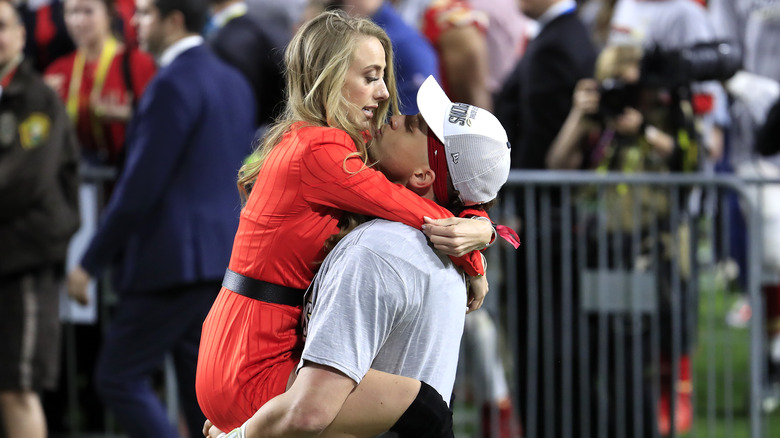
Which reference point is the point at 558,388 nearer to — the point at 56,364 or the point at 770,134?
the point at 770,134

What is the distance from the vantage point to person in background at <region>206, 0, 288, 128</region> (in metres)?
5.82

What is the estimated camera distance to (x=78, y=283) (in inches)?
197

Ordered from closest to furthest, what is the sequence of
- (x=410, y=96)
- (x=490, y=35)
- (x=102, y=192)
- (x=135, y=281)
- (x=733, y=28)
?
1. (x=135, y=281)
2. (x=410, y=96)
3. (x=102, y=192)
4. (x=490, y=35)
5. (x=733, y=28)

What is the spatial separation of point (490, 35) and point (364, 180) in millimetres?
4167

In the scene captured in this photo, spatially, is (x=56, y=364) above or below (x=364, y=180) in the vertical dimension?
below

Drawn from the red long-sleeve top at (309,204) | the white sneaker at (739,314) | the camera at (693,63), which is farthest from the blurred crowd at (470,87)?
the red long-sleeve top at (309,204)

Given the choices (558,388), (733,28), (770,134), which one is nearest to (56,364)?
(558,388)

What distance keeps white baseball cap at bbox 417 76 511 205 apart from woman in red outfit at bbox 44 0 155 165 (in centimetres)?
369

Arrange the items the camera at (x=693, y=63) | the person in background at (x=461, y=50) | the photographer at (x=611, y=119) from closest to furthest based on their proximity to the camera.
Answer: the camera at (x=693, y=63) → the photographer at (x=611, y=119) → the person in background at (x=461, y=50)

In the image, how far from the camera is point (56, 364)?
5.10 meters

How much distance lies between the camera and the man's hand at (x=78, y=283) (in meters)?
5.00

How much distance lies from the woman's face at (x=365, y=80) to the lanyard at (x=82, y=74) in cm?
362

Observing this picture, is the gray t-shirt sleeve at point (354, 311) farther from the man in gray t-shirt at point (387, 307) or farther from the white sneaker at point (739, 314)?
the white sneaker at point (739, 314)

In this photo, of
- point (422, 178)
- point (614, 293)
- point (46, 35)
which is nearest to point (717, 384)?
point (614, 293)
